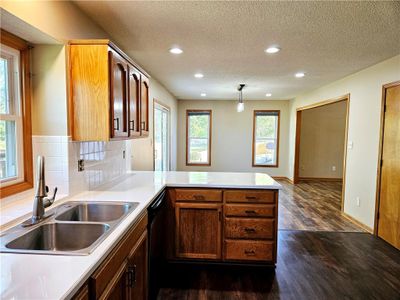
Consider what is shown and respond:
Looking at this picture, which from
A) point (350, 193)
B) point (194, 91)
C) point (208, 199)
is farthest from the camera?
point (194, 91)

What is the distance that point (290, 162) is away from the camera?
7703 mm

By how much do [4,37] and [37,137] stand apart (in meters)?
0.69

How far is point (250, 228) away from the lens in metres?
2.64

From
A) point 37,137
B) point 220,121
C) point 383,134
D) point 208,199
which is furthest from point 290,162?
point 37,137

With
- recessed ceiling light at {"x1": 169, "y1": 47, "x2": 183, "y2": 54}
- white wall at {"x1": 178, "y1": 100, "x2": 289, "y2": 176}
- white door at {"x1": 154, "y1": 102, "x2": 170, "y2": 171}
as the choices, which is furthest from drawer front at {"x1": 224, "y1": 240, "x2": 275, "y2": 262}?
white wall at {"x1": 178, "y1": 100, "x2": 289, "y2": 176}

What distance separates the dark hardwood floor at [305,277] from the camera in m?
2.33

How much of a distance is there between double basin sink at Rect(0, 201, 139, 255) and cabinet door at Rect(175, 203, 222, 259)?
0.87 meters

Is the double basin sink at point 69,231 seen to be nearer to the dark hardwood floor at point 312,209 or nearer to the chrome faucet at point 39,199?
the chrome faucet at point 39,199

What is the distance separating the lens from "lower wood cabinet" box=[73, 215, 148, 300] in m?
1.11

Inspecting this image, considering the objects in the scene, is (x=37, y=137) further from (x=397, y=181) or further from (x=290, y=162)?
(x=290, y=162)

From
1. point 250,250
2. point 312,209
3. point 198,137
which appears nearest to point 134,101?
point 250,250

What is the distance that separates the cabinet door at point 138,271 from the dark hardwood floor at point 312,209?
2.62 metres

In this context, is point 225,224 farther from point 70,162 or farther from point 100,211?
point 70,162

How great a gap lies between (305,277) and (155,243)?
Answer: 1.53m
